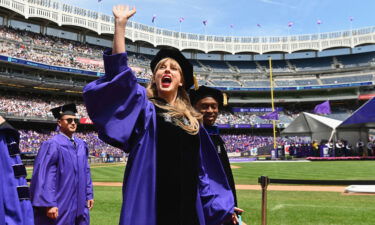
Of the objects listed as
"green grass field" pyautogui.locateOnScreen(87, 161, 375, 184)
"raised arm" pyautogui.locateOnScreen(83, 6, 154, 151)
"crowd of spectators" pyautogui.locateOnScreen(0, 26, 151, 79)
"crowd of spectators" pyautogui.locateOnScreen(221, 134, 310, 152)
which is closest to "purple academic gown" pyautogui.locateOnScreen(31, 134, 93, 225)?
"raised arm" pyautogui.locateOnScreen(83, 6, 154, 151)

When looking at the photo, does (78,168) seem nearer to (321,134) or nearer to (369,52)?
A: (321,134)

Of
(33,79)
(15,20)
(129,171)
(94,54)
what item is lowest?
(129,171)

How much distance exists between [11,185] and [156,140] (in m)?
1.43

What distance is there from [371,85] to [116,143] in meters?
67.4

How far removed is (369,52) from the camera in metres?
66.2

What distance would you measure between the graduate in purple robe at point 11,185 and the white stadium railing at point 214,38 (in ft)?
177

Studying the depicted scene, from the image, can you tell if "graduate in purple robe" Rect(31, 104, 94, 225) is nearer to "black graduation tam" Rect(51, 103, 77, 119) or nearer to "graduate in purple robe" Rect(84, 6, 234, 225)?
"black graduation tam" Rect(51, 103, 77, 119)

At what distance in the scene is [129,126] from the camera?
1981 millimetres

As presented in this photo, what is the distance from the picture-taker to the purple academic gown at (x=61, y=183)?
414cm

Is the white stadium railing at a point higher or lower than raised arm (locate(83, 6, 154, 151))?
higher

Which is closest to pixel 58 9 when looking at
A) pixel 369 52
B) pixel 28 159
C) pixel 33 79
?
pixel 33 79

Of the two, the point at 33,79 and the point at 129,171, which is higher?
the point at 33,79

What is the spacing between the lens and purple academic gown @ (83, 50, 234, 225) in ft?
6.32

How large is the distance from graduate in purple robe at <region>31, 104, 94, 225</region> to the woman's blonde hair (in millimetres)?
2572
